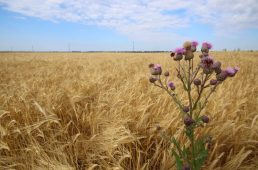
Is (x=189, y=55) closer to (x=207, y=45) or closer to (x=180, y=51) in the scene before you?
(x=180, y=51)

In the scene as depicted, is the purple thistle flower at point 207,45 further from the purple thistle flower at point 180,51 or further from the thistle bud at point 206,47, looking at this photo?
the purple thistle flower at point 180,51

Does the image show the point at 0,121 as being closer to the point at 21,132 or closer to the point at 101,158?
the point at 21,132

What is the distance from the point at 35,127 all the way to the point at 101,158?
72 centimetres

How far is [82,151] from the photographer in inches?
83.2

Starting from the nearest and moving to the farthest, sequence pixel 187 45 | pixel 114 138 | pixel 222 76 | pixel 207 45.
Result: pixel 222 76, pixel 187 45, pixel 207 45, pixel 114 138

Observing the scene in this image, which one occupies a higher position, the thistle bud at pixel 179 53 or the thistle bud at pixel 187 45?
the thistle bud at pixel 187 45

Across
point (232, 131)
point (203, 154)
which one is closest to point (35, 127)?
point (203, 154)

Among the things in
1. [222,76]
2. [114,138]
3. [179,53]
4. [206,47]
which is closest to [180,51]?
[179,53]

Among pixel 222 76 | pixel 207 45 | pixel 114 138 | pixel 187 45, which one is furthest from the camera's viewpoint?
pixel 114 138

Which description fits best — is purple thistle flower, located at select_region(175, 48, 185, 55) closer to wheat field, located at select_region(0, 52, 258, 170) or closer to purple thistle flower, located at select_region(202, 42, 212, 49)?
purple thistle flower, located at select_region(202, 42, 212, 49)

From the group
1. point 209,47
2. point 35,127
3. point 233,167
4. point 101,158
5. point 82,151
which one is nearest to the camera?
point 209,47

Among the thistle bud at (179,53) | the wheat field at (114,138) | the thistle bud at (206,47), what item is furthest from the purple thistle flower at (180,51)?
the wheat field at (114,138)

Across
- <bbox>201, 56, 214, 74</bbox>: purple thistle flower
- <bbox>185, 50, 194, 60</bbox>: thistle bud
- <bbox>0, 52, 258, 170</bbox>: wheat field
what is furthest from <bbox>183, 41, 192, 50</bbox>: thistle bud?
<bbox>0, 52, 258, 170</bbox>: wheat field

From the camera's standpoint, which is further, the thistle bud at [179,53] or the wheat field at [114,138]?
the wheat field at [114,138]
